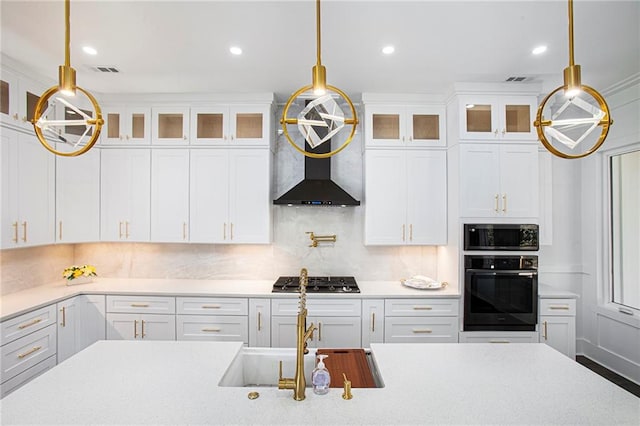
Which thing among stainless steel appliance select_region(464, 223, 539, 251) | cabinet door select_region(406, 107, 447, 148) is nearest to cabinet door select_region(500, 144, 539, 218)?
stainless steel appliance select_region(464, 223, 539, 251)

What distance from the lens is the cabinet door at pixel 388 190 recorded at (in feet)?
10.5

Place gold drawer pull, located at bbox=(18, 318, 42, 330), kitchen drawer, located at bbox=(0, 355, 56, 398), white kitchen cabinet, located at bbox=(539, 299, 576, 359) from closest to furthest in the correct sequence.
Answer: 1. kitchen drawer, located at bbox=(0, 355, 56, 398)
2. gold drawer pull, located at bbox=(18, 318, 42, 330)
3. white kitchen cabinet, located at bbox=(539, 299, 576, 359)

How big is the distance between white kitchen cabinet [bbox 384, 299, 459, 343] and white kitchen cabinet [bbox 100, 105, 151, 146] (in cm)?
297

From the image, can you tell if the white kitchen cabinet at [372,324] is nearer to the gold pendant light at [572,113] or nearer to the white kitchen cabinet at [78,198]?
the gold pendant light at [572,113]

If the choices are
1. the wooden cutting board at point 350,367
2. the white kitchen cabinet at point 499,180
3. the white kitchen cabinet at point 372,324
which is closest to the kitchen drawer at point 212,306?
the white kitchen cabinet at point 372,324

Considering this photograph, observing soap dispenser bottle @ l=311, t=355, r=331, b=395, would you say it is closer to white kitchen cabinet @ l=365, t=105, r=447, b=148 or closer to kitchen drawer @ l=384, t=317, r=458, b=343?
kitchen drawer @ l=384, t=317, r=458, b=343

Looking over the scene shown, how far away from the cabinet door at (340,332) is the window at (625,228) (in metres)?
2.71

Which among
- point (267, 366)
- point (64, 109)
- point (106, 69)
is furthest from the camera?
point (106, 69)

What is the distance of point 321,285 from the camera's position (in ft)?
10.2

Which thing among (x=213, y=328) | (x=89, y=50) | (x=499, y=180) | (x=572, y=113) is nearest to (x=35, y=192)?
(x=89, y=50)

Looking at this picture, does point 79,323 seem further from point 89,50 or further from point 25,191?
point 89,50

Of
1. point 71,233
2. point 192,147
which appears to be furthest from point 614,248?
point 71,233

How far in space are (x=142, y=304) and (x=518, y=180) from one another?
368 cm

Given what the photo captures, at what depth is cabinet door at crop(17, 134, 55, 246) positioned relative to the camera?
2670 mm
